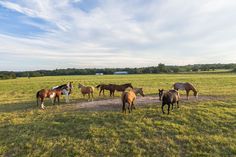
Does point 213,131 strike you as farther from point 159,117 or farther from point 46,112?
point 46,112

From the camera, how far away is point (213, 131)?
9.71m

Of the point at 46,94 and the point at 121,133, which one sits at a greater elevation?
the point at 46,94

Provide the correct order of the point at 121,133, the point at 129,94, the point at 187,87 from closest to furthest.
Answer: the point at 121,133 < the point at 129,94 < the point at 187,87

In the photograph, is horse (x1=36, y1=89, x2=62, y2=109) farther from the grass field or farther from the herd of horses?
the grass field

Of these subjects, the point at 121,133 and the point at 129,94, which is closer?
the point at 121,133

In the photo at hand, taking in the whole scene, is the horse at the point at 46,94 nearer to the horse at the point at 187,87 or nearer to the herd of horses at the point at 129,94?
the herd of horses at the point at 129,94

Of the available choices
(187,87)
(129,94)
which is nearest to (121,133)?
(129,94)

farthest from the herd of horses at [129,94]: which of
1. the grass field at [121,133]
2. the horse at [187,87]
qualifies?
the grass field at [121,133]

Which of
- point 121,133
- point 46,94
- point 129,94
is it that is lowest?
point 121,133

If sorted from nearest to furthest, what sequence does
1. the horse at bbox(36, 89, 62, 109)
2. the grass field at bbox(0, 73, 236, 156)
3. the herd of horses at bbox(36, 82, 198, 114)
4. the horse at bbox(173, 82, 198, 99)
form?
1. the grass field at bbox(0, 73, 236, 156)
2. the herd of horses at bbox(36, 82, 198, 114)
3. the horse at bbox(36, 89, 62, 109)
4. the horse at bbox(173, 82, 198, 99)

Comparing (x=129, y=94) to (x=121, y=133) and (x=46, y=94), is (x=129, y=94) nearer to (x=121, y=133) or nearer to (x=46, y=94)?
(x=121, y=133)

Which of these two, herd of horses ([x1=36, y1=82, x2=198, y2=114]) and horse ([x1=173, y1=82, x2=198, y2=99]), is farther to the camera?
horse ([x1=173, y1=82, x2=198, y2=99])

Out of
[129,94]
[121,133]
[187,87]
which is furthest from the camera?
[187,87]

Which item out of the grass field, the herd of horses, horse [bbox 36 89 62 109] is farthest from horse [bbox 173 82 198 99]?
horse [bbox 36 89 62 109]
